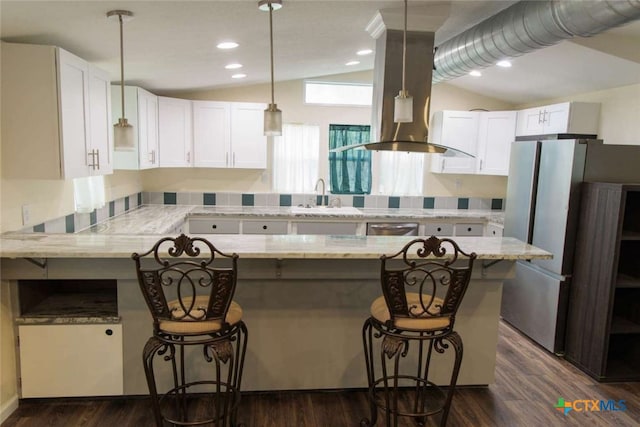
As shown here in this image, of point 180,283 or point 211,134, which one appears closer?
point 180,283

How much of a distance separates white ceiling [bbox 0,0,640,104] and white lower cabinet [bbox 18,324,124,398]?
1.69 m

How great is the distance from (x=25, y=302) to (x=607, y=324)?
12.6 feet

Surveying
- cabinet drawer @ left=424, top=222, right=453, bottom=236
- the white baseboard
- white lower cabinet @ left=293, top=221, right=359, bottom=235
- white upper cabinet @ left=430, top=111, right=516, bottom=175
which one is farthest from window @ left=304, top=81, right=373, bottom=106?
the white baseboard

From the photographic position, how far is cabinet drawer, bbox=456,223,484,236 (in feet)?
17.4

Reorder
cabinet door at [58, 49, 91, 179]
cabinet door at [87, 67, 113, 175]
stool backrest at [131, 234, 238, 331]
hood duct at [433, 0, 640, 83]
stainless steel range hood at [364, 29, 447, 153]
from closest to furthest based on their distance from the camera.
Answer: stool backrest at [131, 234, 238, 331]
hood duct at [433, 0, 640, 83]
cabinet door at [58, 49, 91, 179]
cabinet door at [87, 67, 113, 175]
stainless steel range hood at [364, 29, 447, 153]

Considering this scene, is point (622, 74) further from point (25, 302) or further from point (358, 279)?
point (25, 302)

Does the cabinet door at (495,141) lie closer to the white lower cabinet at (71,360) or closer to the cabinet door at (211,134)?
the cabinet door at (211,134)

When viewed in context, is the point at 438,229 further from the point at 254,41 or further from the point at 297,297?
the point at 254,41

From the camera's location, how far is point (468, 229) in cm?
533

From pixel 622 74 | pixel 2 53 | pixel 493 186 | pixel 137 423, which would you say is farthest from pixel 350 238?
pixel 493 186

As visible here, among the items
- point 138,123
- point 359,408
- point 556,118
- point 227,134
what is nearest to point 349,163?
point 227,134

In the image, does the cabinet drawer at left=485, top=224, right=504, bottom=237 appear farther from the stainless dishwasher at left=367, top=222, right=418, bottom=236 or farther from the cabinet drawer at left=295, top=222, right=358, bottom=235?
the cabinet drawer at left=295, top=222, right=358, bottom=235

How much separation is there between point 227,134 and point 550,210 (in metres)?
3.49

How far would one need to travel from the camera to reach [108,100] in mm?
3238
